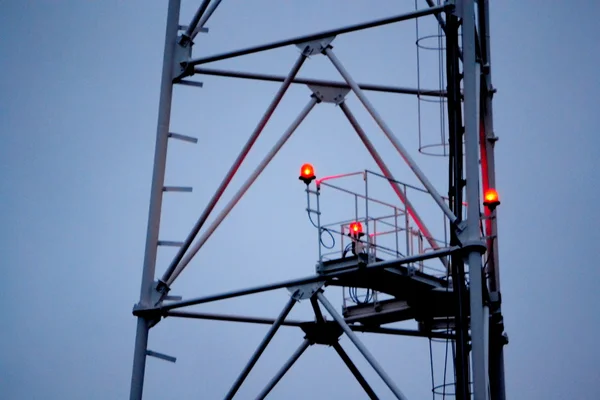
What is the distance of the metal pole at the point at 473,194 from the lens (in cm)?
2014

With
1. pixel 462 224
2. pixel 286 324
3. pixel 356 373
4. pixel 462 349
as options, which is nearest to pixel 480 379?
pixel 462 349

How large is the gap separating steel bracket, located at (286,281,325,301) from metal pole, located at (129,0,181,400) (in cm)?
A: 312

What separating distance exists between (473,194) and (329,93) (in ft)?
16.9

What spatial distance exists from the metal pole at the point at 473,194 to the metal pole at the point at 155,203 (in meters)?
6.45

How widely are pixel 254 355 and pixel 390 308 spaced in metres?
3.14

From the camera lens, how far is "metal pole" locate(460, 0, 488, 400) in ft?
66.1

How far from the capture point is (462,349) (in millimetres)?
21078

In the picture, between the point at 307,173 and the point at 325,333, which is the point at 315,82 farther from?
the point at 325,333

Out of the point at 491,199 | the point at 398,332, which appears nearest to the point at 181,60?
the point at 491,199

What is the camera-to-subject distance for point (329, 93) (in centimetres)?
2503

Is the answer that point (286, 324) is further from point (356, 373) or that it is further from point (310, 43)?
point (310, 43)

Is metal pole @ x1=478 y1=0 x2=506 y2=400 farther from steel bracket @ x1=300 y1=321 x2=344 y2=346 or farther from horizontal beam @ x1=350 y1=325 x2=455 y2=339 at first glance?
steel bracket @ x1=300 y1=321 x2=344 y2=346

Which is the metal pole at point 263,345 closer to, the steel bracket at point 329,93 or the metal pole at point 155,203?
the metal pole at point 155,203

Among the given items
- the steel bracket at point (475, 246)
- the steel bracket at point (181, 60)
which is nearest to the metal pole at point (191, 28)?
the steel bracket at point (181, 60)
